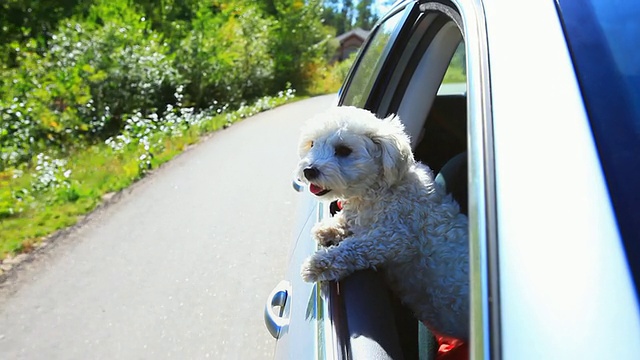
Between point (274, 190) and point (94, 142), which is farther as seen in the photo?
point (94, 142)

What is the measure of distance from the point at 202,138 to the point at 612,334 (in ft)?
36.2

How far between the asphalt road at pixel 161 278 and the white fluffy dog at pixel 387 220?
1940 millimetres

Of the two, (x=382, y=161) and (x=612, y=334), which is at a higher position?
(x=382, y=161)

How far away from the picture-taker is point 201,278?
4.70 m

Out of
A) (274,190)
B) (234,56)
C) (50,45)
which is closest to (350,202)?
(274,190)

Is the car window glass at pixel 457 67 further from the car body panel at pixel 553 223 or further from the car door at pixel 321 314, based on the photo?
the car body panel at pixel 553 223

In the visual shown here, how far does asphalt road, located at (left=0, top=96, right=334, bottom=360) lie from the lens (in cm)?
379

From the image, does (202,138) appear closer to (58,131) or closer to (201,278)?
(58,131)

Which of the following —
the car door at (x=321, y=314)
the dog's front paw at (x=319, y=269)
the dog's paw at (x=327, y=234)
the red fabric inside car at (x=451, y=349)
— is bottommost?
the red fabric inside car at (x=451, y=349)

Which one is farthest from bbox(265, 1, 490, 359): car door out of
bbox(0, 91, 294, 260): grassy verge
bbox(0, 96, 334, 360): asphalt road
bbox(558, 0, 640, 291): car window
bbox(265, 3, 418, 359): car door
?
bbox(0, 91, 294, 260): grassy verge

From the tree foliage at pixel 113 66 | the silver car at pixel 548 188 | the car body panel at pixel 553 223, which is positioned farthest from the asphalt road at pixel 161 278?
the tree foliage at pixel 113 66

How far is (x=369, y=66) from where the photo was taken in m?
3.14

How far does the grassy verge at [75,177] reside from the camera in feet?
19.6

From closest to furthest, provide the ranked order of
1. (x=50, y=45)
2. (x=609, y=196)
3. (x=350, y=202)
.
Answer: (x=609, y=196) → (x=350, y=202) → (x=50, y=45)
